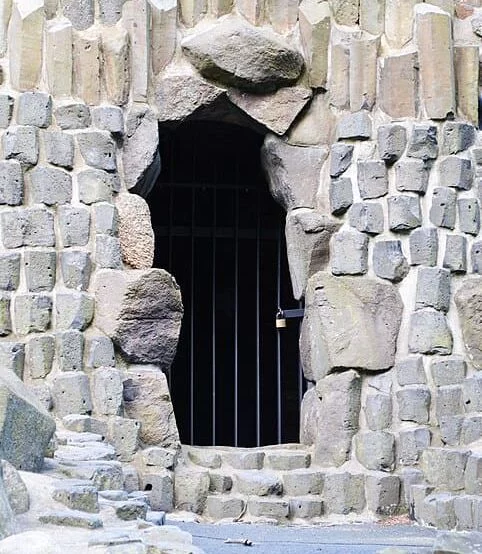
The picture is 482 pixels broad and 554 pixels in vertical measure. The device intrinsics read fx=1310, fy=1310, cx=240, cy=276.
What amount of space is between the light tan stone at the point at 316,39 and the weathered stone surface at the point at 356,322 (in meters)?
1.19

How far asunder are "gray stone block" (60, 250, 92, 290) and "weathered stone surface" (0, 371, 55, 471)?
1.94m

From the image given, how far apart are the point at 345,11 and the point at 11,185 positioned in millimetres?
2212

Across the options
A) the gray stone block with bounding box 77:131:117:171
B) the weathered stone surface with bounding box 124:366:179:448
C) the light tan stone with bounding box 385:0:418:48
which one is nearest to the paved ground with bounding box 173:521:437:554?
the weathered stone surface with bounding box 124:366:179:448

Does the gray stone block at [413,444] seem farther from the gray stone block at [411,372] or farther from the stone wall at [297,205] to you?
the gray stone block at [411,372]

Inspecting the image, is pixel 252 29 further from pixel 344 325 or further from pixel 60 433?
pixel 60 433

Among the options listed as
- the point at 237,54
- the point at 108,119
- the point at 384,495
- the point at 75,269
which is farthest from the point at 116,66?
the point at 384,495

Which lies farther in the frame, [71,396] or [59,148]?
[59,148]

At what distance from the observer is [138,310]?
6961 mm

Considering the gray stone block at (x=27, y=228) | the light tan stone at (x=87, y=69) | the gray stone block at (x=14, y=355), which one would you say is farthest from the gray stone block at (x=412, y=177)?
the gray stone block at (x=14, y=355)

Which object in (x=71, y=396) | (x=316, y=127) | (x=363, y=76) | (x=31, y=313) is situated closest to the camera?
(x=71, y=396)

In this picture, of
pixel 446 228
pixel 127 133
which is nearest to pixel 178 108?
pixel 127 133

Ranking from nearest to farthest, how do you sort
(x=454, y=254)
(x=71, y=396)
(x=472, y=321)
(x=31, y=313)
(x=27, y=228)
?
(x=71, y=396)
(x=31, y=313)
(x=27, y=228)
(x=472, y=321)
(x=454, y=254)

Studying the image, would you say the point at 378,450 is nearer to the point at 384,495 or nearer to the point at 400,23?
the point at 384,495

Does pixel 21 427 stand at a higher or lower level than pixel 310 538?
higher
